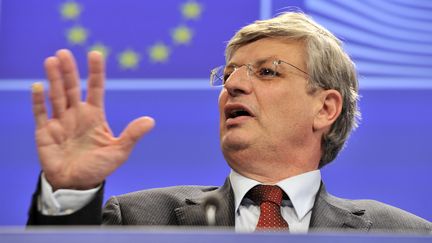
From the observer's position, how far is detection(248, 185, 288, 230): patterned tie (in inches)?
77.2

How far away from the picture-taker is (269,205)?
2.00m

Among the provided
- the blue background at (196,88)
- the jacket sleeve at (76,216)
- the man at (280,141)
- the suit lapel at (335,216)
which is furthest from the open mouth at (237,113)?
the jacket sleeve at (76,216)

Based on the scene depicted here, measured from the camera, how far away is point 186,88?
256 cm

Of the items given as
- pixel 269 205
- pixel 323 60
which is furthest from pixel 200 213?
pixel 323 60

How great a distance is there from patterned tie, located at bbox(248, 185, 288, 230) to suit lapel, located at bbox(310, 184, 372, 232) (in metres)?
0.08

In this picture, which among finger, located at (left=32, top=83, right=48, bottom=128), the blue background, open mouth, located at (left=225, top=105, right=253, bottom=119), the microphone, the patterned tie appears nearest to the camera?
finger, located at (left=32, top=83, right=48, bottom=128)

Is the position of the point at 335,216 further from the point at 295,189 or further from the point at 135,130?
the point at 135,130

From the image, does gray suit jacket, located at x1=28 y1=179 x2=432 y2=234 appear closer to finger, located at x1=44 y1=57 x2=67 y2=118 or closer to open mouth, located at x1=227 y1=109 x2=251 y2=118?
open mouth, located at x1=227 y1=109 x2=251 y2=118

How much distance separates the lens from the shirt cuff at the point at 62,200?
162 cm

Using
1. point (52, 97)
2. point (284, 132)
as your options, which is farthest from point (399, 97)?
point (52, 97)

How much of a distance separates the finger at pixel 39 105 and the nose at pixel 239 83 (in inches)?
24.5

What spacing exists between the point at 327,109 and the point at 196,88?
0.49m

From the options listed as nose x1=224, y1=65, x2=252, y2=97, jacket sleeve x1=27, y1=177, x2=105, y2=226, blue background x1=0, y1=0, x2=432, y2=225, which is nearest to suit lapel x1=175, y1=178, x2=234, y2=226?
nose x1=224, y1=65, x2=252, y2=97

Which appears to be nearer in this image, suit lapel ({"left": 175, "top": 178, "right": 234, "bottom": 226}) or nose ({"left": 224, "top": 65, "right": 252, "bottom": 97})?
suit lapel ({"left": 175, "top": 178, "right": 234, "bottom": 226})
